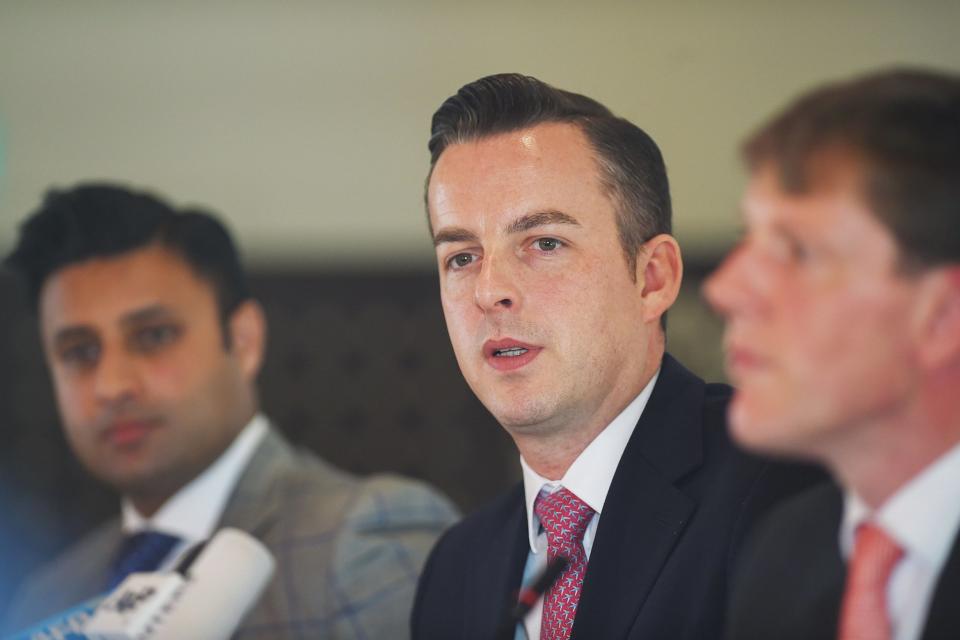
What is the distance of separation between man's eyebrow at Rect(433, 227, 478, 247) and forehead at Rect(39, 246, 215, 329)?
102 centimetres

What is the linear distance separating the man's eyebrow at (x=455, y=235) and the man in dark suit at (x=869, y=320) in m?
0.54

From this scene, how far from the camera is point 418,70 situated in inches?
166

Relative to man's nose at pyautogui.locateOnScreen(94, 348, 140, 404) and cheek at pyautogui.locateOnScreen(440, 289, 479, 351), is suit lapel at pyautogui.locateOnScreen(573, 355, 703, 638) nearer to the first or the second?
cheek at pyautogui.locateOnScreen(440, 289, 479, 351)

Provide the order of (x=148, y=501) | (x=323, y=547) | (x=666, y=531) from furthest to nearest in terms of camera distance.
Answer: (x=148, y=501) < (x=323, y=547) < (x=666, y=531)

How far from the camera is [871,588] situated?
952mm

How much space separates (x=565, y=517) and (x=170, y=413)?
1.08m

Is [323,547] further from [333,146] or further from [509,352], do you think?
[333,146]

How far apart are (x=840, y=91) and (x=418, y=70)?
131 inches

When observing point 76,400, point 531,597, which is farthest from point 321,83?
point 531,597

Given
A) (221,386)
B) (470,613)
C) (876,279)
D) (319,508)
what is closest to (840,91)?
(876,279)

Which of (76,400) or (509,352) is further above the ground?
(509,352)

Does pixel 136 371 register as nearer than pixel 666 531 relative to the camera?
No

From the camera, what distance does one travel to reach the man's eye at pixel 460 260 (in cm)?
153

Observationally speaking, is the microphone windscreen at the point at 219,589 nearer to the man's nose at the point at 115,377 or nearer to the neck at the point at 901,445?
the man's nose at the point at 115,377
